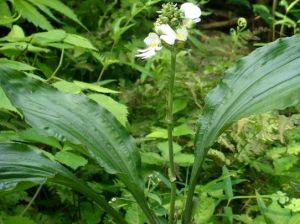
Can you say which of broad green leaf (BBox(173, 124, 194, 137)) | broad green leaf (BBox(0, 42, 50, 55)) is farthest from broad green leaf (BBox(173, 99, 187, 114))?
broad green leaf (BBox(0, 42, 50, 55))

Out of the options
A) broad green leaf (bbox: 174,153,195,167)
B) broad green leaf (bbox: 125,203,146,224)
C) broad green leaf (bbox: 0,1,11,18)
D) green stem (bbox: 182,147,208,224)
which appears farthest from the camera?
broad green leaf (bbox: 0,1,11,18)

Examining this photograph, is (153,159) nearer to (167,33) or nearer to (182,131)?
(182,131)

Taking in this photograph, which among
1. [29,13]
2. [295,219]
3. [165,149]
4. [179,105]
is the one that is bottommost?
[295,219]

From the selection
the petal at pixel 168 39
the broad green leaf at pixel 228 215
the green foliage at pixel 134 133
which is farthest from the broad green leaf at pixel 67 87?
the broad green leaf at pixel 228 215

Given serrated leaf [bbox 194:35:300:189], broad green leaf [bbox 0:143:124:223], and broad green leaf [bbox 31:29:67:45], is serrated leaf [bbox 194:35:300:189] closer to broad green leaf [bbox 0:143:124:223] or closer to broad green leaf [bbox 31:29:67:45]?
broad green leaf [bbox 0:143:124:223]

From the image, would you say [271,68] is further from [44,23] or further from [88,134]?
[44,23]

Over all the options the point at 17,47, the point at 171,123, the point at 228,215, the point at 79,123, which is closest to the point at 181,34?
the point at 171,123

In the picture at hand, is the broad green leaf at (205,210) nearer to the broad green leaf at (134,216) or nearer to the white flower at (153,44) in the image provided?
the broad green leaf at (134,216)
